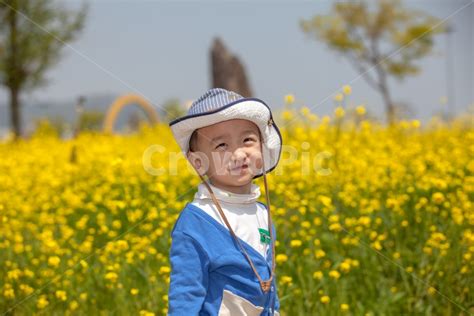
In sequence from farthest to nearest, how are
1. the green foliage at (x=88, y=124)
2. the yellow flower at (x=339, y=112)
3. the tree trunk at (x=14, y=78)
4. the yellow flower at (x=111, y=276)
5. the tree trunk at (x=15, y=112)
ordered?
the tree trunk at (x=15, y=112) < the tree trunk at (x=14, y=78) < the green foliage at (x=88, y=124) < the yellow flower at (x=339, y=112) < the yellow flower at (x=111, y=276)

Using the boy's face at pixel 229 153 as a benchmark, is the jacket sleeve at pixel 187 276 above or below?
below

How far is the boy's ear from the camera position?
2.14 meters

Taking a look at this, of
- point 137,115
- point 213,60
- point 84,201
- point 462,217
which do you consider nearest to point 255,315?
point 462,217

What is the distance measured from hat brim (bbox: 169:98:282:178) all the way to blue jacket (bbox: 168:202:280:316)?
0.25 meters

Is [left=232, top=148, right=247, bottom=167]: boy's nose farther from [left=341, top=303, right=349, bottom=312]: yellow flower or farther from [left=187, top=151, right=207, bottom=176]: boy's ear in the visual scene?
[left=341, top=303, right=349, bottom=312]: yellow flower

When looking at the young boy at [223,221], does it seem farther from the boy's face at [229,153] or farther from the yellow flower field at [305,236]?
the yellow flower field at [305,236]

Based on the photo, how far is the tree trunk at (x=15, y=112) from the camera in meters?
15.9

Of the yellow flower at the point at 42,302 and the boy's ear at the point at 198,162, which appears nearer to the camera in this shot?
the boy's ear at the point at 198,162

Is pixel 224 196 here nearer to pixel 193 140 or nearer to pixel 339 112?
pixel 193 140

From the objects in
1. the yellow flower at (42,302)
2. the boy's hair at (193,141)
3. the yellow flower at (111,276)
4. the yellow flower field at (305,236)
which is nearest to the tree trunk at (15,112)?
the yellow flower field at (305,236)

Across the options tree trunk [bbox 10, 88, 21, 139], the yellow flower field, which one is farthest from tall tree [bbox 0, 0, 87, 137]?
the yellow flower field

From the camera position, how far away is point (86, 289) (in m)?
3.70

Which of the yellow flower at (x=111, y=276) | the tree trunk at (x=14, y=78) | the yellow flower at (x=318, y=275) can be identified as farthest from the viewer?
the tree trunk at (x=14, y=78)

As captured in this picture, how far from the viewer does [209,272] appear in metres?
2.03
